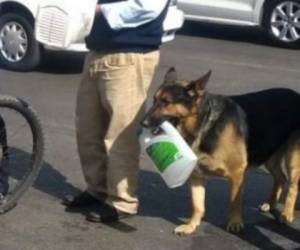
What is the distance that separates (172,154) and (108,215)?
31.0 inches

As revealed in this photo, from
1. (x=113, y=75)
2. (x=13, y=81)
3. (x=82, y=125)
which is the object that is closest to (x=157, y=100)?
(x=113, y=75)

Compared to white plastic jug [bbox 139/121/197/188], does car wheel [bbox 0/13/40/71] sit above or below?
below

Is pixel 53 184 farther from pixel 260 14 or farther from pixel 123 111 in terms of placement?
pixel 260 14

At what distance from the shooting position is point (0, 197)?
584cm

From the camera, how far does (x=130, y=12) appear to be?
17.1 ft

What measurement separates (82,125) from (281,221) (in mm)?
1455

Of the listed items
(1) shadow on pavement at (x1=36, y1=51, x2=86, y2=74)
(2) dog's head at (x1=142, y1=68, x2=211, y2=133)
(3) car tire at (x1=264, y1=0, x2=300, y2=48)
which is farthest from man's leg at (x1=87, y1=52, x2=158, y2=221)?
(3) car tire at (x1=264, y1=0, x2=300, y2=48)

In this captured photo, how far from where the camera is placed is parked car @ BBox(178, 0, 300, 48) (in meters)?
12.9

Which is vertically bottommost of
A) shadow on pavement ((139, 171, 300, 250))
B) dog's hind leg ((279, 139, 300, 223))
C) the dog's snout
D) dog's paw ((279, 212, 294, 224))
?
shadow on pavement ((139, 171, 300, 250))

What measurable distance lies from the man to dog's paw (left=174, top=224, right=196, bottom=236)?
33 centimetres

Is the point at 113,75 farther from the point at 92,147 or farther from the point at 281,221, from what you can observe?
the point at 281,221

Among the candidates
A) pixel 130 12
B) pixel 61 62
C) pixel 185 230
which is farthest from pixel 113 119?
pixel 61 62

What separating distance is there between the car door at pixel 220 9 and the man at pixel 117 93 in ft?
25.1

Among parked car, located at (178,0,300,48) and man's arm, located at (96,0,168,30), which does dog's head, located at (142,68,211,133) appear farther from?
parked car, located at (178,0,300,48)
